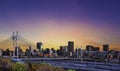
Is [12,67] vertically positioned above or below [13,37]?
below

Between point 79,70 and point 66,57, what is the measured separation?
115 metres

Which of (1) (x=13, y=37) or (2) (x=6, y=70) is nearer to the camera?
(2) (x=6, y=70)

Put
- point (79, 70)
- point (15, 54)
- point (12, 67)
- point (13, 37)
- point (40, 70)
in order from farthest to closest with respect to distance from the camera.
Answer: point (15, 54) < point (13, 37) < point (79, 70) < point (12, 67) < point (40, 70)

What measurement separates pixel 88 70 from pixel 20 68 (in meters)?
16.4

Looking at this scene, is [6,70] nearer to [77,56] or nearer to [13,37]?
[13,37]

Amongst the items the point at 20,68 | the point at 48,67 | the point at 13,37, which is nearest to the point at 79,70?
the point at 20,68

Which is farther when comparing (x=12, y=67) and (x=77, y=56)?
(x=77, y=56)

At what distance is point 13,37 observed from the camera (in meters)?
170

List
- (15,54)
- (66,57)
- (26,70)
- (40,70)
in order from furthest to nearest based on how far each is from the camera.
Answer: (66,57) → (15,54) → (26,70) → (40,70)

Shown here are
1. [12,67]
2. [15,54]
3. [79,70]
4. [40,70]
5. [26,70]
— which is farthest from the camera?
[15,54]

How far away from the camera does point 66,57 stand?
644 feet

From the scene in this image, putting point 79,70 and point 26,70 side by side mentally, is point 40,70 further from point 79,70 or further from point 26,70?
point 79,70

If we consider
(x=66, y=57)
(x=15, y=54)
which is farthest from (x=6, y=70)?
(x=66, y=57)

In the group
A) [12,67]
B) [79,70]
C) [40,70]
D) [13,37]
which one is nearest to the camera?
[40,70]
